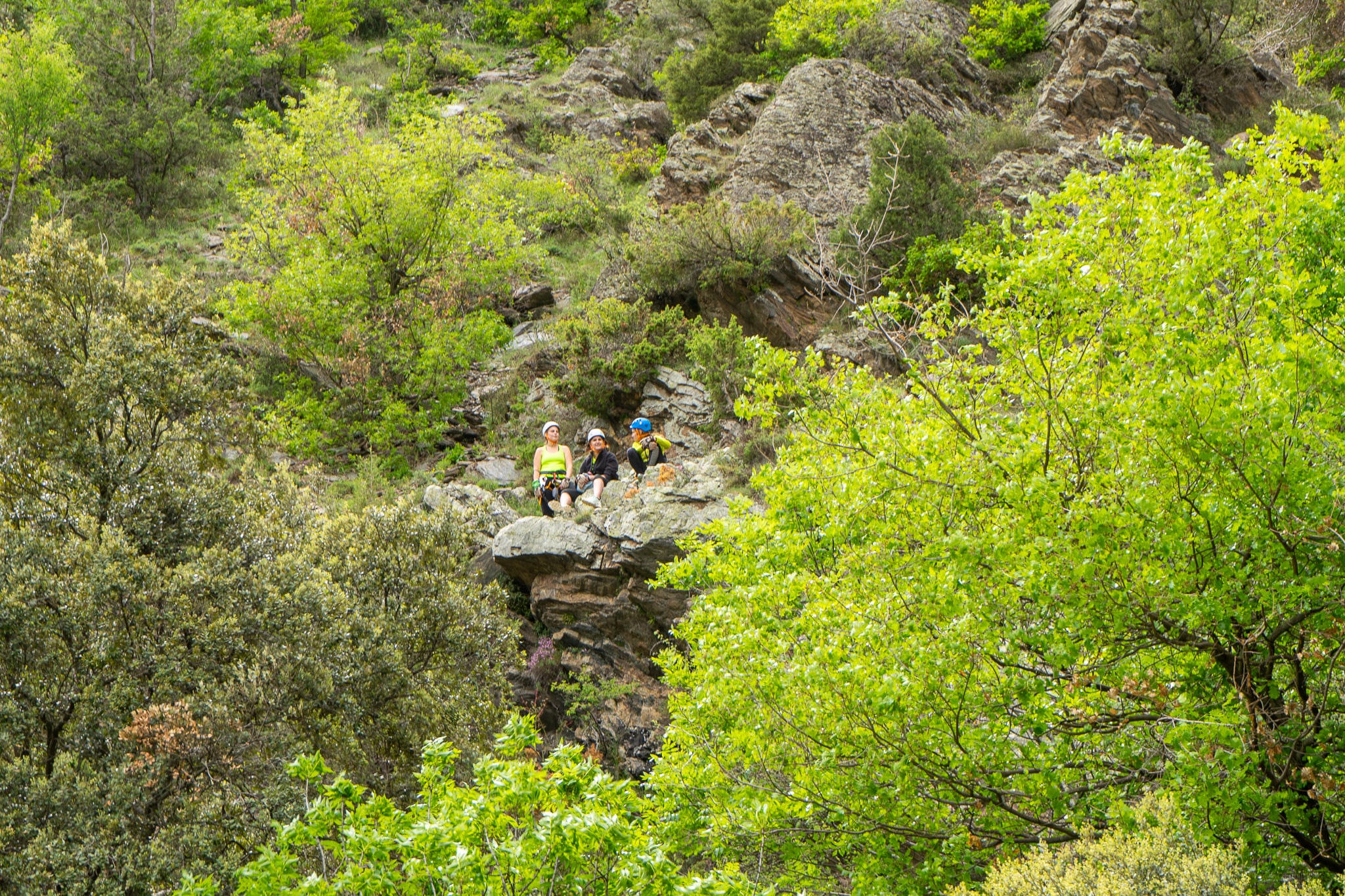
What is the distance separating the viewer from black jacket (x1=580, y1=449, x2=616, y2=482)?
16812 mm

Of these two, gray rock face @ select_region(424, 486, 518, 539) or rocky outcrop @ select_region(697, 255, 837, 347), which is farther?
rocky outcrop @ select_region(697, 255, 837, 347)

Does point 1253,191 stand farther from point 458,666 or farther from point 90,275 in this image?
point 90,275

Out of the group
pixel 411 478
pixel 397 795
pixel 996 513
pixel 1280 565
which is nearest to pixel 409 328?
pixel 411 478

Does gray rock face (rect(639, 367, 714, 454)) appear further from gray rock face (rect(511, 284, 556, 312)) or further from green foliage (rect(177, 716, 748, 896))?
green foliage (rect(177, 716, 748, 896))

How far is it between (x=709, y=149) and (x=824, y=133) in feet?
12.0

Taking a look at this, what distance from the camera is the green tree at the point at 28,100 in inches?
1114

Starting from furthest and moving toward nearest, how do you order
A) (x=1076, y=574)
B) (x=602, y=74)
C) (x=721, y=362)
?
(x=602, y=74)
(x=721, y=362)
(x=1076, y=574)

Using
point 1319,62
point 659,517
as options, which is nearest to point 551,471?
point 659,517

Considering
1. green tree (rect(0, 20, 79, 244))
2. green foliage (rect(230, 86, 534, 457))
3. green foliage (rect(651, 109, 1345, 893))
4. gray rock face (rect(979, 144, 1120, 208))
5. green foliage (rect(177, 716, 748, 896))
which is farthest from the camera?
green tree (rect(0, 20, 79, 244))

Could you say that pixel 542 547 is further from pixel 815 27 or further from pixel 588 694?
pixel 815 27

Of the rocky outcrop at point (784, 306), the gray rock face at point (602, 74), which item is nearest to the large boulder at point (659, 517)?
the rocky outcrop at point (784, 306)

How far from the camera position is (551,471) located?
16969 millimetres

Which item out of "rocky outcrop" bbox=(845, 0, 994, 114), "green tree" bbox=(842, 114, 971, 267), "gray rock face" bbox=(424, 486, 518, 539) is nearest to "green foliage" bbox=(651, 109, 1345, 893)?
"gray rock face" bbox=(424, 486, 518, 539)

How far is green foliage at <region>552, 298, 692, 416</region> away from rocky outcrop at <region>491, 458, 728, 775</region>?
14.4 ft
